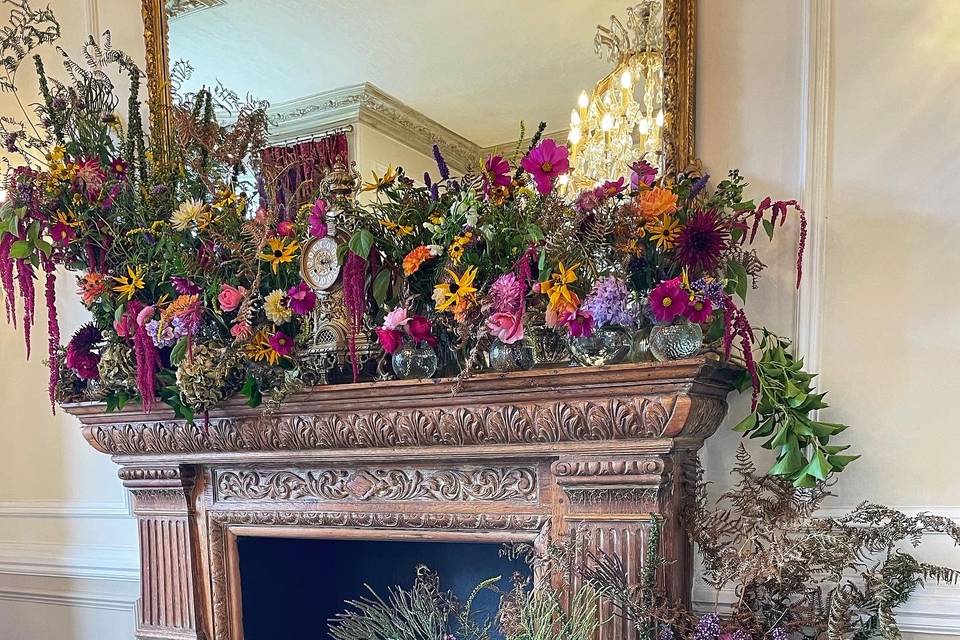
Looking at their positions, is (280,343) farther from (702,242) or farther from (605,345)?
(702,242)

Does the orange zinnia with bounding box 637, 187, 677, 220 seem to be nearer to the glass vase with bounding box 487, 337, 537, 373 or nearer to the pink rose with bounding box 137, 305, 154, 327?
the glass vase with bounding box 487, 337, 537, 373

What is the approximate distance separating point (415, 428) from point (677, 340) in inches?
23.2

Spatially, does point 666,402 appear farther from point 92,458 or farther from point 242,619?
point 92,458

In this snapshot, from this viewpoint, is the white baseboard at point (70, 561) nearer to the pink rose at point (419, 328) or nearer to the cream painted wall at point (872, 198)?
the pink rose at point (419, 328)

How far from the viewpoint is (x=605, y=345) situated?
1.23 m

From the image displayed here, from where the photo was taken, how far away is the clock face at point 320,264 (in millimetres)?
1415

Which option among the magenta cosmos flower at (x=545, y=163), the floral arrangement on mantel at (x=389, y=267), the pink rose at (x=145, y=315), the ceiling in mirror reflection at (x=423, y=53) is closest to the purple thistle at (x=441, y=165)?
the floral arrangement on mantel at (x=389, y=267)

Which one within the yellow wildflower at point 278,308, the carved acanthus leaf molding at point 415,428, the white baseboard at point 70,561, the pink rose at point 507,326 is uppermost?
the yellow wildflower at point 278,308

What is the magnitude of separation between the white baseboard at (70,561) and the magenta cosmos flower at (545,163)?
1.82 m

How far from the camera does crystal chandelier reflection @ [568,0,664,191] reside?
147 centimetres

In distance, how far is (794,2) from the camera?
4.61 ft

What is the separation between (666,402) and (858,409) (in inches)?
18.3

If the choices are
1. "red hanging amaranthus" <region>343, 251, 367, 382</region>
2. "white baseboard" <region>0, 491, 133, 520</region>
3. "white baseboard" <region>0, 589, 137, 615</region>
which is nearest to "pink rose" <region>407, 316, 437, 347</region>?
"red hanging amaranthus" <region>343, 251, 367, 382</region>

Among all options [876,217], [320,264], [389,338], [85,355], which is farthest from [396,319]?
[876,217]
